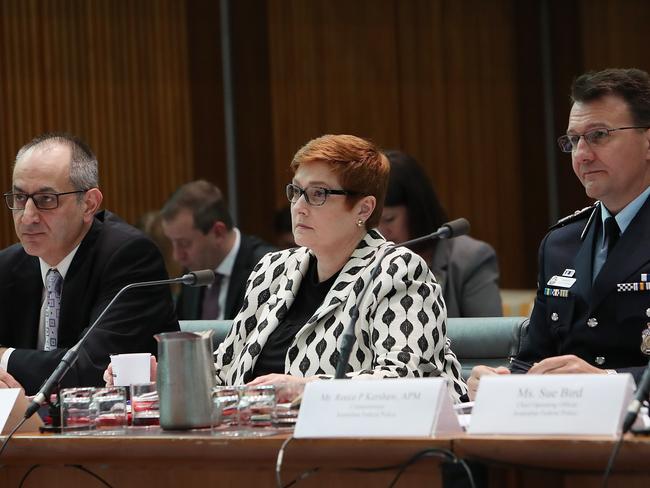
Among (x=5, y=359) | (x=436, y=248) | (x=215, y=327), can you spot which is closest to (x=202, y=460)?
(x=5, y=359)

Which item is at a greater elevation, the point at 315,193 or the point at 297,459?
the point at 315,193

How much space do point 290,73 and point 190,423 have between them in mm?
5640

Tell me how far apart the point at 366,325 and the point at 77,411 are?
0.89m

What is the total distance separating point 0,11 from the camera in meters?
7.10

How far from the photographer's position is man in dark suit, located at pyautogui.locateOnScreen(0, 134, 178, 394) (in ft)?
13.0

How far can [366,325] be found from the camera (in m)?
3.31

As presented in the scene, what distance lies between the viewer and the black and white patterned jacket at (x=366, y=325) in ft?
10.5

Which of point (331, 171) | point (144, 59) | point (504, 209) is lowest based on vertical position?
point (504, 209)

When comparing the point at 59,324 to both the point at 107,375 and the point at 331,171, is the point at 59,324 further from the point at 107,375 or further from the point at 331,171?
the point at 331,171

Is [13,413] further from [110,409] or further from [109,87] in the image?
[109,87]

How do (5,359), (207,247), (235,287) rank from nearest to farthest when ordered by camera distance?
(5,359), (235,287), (207,247)

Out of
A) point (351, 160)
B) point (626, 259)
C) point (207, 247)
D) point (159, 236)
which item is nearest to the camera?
point (626, 259)

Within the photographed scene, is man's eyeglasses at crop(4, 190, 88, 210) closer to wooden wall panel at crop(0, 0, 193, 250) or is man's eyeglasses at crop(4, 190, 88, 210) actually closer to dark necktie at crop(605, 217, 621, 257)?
dark necktie at crop(605, 217, 621, 257)

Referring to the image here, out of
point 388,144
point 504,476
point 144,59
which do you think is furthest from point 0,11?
point 504,476
